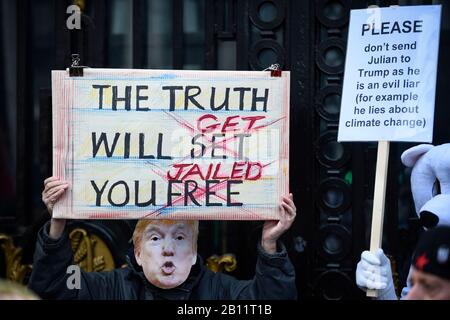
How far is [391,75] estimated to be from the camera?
4.38m

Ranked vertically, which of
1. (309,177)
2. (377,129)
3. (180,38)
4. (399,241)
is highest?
(180,38)

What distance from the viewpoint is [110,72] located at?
14.3 feet

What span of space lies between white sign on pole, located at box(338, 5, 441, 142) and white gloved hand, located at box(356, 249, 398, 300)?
559 mm

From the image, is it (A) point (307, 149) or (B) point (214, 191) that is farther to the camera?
(A) point (307, 149)

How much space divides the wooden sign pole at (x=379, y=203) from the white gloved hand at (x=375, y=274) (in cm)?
3

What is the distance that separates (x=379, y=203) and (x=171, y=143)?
0.99 meters

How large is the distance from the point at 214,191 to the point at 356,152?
1.22 m

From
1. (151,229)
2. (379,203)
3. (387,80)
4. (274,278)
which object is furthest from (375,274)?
(151,229)

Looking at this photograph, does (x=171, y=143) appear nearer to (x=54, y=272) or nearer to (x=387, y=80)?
(x=54, y=272)

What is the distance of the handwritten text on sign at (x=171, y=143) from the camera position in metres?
4.33

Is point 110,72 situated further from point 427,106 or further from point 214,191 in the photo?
point 427,106

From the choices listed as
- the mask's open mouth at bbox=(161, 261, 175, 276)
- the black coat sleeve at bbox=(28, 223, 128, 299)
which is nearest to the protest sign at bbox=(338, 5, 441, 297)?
the mask's open mouth at bbox=(161, 261, 175, 276)

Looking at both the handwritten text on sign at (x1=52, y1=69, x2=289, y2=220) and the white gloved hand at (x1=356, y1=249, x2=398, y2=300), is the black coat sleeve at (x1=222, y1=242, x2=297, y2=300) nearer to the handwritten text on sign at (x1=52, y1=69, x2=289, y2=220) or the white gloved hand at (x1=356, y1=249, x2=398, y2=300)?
the handwritten text on sign at (x1=52, y1=69, x2=289, y2=220)

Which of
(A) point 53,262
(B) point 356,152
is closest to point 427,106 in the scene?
(B) point 356,152
